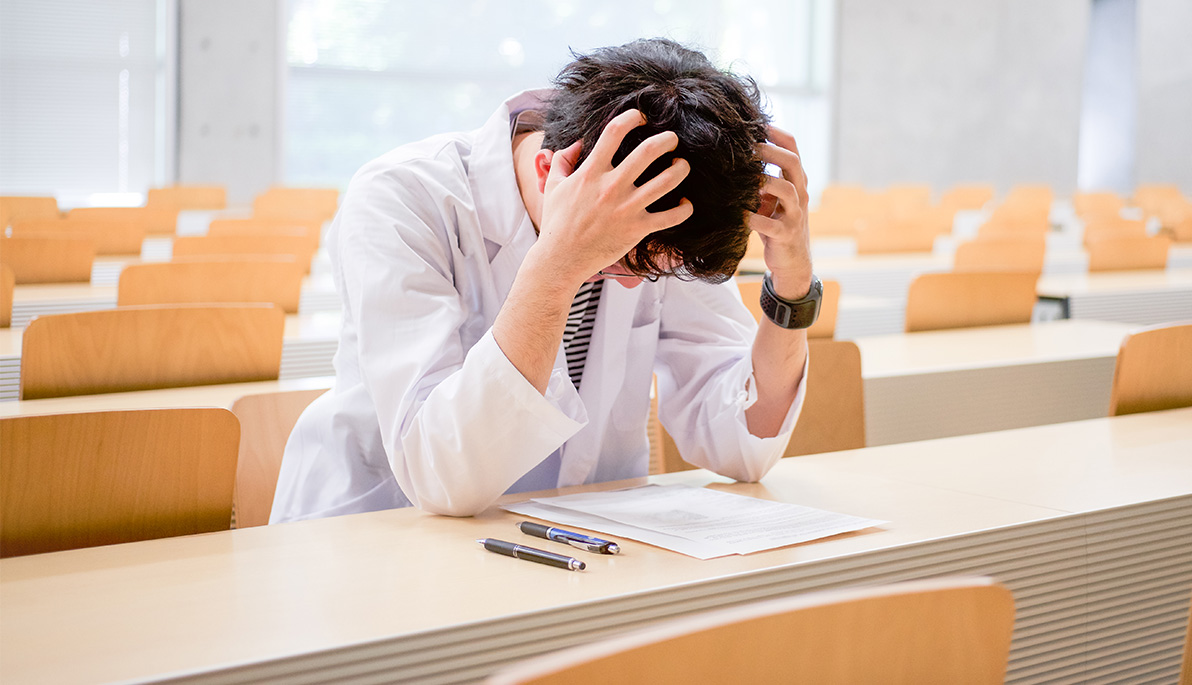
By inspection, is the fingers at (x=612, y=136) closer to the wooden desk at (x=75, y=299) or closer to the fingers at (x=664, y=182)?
the fingers at (x=664, y=182)

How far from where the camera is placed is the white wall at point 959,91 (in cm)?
1241

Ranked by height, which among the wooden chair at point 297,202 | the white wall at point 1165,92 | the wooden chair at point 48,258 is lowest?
the wooden chair at point 48,258

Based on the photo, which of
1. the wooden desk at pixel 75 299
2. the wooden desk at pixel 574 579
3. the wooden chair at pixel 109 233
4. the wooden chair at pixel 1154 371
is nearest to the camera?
the wooden desk at pixel 574 579

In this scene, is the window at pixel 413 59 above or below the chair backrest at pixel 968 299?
above

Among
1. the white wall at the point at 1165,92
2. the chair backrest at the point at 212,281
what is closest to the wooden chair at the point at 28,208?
the chair backrest at the point at 212,281

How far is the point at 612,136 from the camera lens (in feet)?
3.75

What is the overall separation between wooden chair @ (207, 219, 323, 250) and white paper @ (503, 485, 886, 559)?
3057 millimetres

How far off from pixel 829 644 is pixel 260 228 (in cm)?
418

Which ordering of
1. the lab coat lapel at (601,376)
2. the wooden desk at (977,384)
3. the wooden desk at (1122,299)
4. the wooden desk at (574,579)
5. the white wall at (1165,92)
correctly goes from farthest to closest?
the white wall at (1165,92), the wooden desk at (1122,299), the wooden desk at (977,384), the lab coat lapel at (601,376), the wooden desk at (574,579)

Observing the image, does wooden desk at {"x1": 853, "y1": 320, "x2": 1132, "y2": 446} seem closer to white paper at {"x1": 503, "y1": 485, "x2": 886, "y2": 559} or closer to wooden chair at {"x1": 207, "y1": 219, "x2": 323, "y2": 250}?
white paper at {"x1": 503, "y1": 485, "x2": 886, "y2": 559}

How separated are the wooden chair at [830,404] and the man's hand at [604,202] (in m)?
0.94

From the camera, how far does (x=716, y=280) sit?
126 centimetres

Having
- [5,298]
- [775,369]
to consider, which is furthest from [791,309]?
[5,298]

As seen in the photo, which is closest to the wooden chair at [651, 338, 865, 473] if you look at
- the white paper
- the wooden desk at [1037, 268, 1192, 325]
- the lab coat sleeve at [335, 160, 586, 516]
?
the white paper
